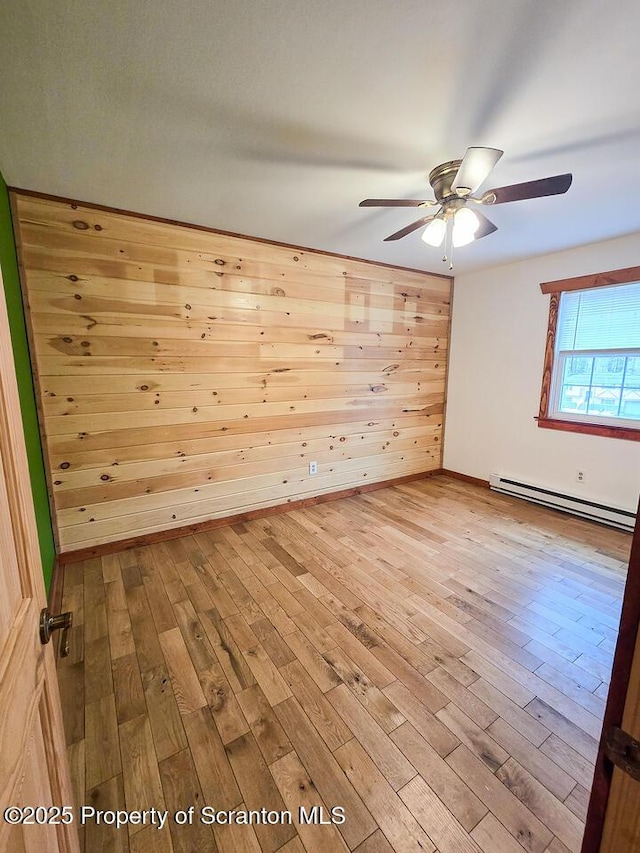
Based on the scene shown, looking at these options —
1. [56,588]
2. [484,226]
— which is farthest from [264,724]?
[484,226]

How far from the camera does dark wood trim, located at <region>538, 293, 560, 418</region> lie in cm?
328

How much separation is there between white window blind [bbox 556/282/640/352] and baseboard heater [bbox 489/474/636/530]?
1335 mm

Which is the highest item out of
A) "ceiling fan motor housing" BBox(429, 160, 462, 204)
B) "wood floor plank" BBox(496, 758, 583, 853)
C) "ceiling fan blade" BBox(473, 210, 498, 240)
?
"ceiling fan motor housing" BBox(429, 160, 462, 204)

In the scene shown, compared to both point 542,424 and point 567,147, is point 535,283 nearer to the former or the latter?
point 542,424

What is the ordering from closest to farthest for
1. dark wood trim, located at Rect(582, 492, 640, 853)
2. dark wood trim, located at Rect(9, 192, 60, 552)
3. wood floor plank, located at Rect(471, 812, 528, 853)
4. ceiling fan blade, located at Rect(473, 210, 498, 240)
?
dark wood trim, located at Rect(582, 492, 640, 853)
wood floor plank, located at Rect(471, 812, 528, 853)
ceiling fan blade, located at Rect(473, 210, 498, 240)
dark wood trim, located at Rect(9, 192, 60, 552)

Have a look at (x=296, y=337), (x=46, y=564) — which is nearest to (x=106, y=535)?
(x=46, y=564)

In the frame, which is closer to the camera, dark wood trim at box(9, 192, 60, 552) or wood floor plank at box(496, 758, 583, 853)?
wood floor plank at box(496, 758, 583, 853)

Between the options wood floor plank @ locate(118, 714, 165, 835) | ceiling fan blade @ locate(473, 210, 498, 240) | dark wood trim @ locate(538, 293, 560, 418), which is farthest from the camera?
dark wood trim @ locate(538, 293, 560, 418)

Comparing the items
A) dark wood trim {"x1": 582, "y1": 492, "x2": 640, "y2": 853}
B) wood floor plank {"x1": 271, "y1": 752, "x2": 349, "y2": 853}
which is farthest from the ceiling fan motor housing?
wood floor plank {"x1": 271, "y1": 752, "x2": 349, "y2": 853}

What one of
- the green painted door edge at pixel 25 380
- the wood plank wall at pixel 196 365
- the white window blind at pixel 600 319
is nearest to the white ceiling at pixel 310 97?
the green painted door edge at pixel 25 380

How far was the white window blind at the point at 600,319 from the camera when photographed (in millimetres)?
2854

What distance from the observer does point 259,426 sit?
10.1 feet

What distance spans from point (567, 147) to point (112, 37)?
186 centimetres

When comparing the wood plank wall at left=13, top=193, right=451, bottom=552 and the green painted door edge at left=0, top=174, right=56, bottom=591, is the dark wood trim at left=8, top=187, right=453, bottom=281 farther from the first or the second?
the green painted door edge at left=0, top=174, right=56, bottom=591
